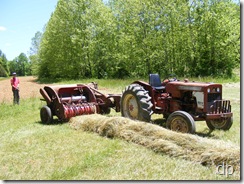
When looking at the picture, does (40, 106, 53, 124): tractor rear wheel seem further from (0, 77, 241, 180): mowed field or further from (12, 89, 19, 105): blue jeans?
(12, 89, 19, 105): blue jeans

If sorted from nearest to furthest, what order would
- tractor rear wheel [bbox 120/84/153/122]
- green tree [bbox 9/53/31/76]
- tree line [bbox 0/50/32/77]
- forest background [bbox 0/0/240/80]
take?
1. forest background [bbox 0/0/240/80]
2. tractor rear wheel [bbox 120/84/153/122]
3. tree line [bbox 0/50/32/77]
4. green tree [bbox 9/53/31/76]

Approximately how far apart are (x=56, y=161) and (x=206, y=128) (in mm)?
2736

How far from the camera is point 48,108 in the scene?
747cm

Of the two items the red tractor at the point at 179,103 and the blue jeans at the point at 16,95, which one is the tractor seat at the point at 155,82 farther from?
the blue jeans at the point at 16,95

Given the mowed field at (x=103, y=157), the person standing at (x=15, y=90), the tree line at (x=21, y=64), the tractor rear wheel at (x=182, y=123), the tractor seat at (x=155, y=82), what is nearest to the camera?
the mowed field at (x=103, y=157)

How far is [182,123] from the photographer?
536 centimetres

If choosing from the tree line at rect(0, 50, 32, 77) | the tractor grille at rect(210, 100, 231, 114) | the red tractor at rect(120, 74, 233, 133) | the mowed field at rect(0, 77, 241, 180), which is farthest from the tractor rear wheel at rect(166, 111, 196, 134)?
the tree line at rect(0, 50, 32, 77)

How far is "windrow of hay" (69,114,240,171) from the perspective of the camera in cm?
368

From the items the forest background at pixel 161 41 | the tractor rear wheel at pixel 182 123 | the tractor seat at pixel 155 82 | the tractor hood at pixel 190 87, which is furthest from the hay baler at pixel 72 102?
the tractor rear wheel at pixel 182 123

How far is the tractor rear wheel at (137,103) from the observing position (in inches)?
241

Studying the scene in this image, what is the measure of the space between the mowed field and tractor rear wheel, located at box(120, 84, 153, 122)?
37.2 inches

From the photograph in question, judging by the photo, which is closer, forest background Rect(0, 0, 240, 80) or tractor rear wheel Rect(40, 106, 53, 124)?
forest background Rect(0, 0, 240, 80)

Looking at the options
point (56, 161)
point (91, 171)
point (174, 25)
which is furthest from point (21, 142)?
point (174, 25)

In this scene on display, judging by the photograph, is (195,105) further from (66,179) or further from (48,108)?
(48,108)
